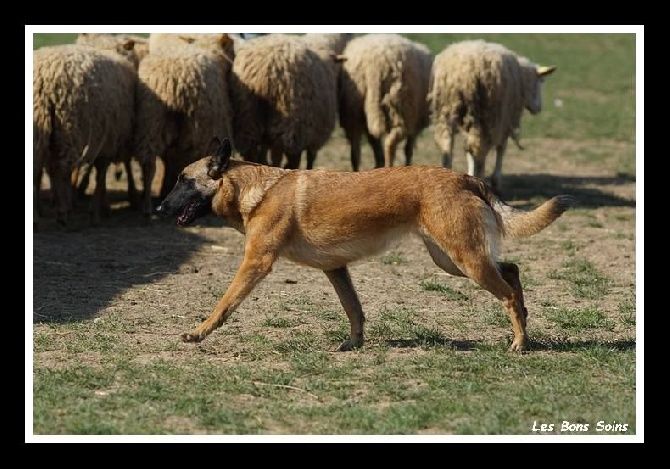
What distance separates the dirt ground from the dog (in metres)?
0.58

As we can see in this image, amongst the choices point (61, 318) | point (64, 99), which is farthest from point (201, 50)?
point (61, 318)

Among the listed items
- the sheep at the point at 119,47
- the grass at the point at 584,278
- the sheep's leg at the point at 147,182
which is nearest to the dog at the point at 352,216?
the grass at the point at 584,278

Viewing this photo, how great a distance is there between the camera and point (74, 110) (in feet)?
40.4

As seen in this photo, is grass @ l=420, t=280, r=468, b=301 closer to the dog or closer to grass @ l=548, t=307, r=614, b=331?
grass @ l=548, t=307, r=614, b=331

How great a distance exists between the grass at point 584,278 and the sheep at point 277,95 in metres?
4.19

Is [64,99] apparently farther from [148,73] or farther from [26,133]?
[26,133]

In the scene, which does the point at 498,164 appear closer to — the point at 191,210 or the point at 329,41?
the point at 329,41

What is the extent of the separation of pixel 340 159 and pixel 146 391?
1288cm

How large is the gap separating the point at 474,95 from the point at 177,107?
13.3ft

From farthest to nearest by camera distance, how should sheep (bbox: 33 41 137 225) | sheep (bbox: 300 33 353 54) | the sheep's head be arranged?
the sheep's head
sheep (bbox: 300 33 353 54)
sheep (bbox: 33 41 137 225)

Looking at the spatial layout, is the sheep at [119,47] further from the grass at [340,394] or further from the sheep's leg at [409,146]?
the grass at [340,394]

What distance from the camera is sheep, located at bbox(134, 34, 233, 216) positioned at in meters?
13.2

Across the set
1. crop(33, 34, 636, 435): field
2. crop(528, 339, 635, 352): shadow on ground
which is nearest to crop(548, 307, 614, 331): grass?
crop(33, 34, 636, 435): field

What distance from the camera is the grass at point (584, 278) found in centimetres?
1002
